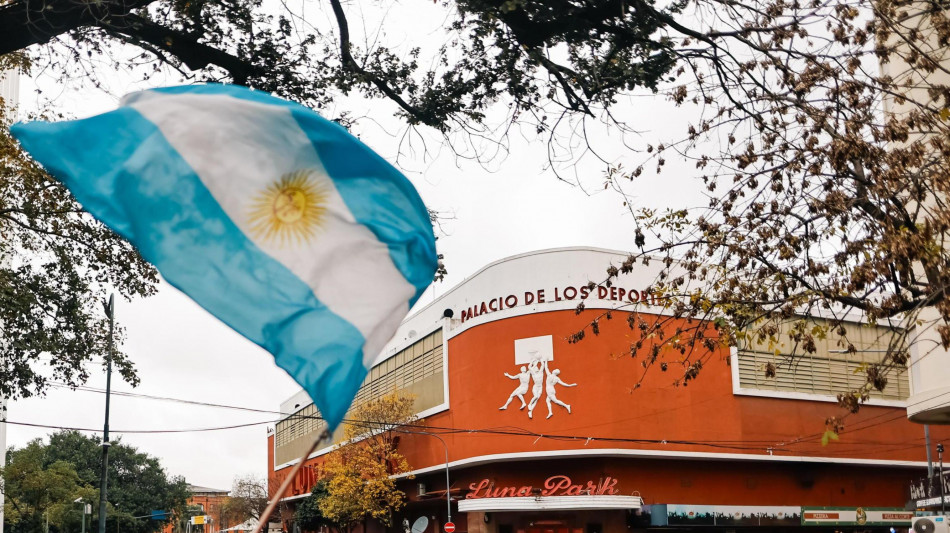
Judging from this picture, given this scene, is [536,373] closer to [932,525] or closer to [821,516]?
[821,516]

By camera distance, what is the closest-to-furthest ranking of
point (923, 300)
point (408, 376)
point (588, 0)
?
point (588, 0), point (923, 300), point (408, 376)

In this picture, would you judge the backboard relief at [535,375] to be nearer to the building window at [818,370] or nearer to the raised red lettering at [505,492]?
the raised red lettering at [505,492]

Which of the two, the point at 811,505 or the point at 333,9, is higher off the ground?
the point at 333,9

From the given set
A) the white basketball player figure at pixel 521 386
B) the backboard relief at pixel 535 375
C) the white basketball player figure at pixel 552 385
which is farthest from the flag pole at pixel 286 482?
the white basketball player figure at pixel 521 386

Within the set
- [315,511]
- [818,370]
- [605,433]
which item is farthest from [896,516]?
[315,511]

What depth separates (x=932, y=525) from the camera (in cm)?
1496

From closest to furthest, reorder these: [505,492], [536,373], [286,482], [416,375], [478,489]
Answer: [286,482] < [505,492] < [536,373] < [478,489] < [416,375]

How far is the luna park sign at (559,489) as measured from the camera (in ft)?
105

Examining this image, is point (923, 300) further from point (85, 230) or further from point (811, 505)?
point (811, 505)

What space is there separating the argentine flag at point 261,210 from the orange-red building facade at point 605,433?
1077 inches

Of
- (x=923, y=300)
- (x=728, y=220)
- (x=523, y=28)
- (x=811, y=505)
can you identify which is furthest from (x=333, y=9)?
(x=811, y=505)

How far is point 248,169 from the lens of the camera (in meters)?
4.75

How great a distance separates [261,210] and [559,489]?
29.0 metres

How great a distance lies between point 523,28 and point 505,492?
26.8m
